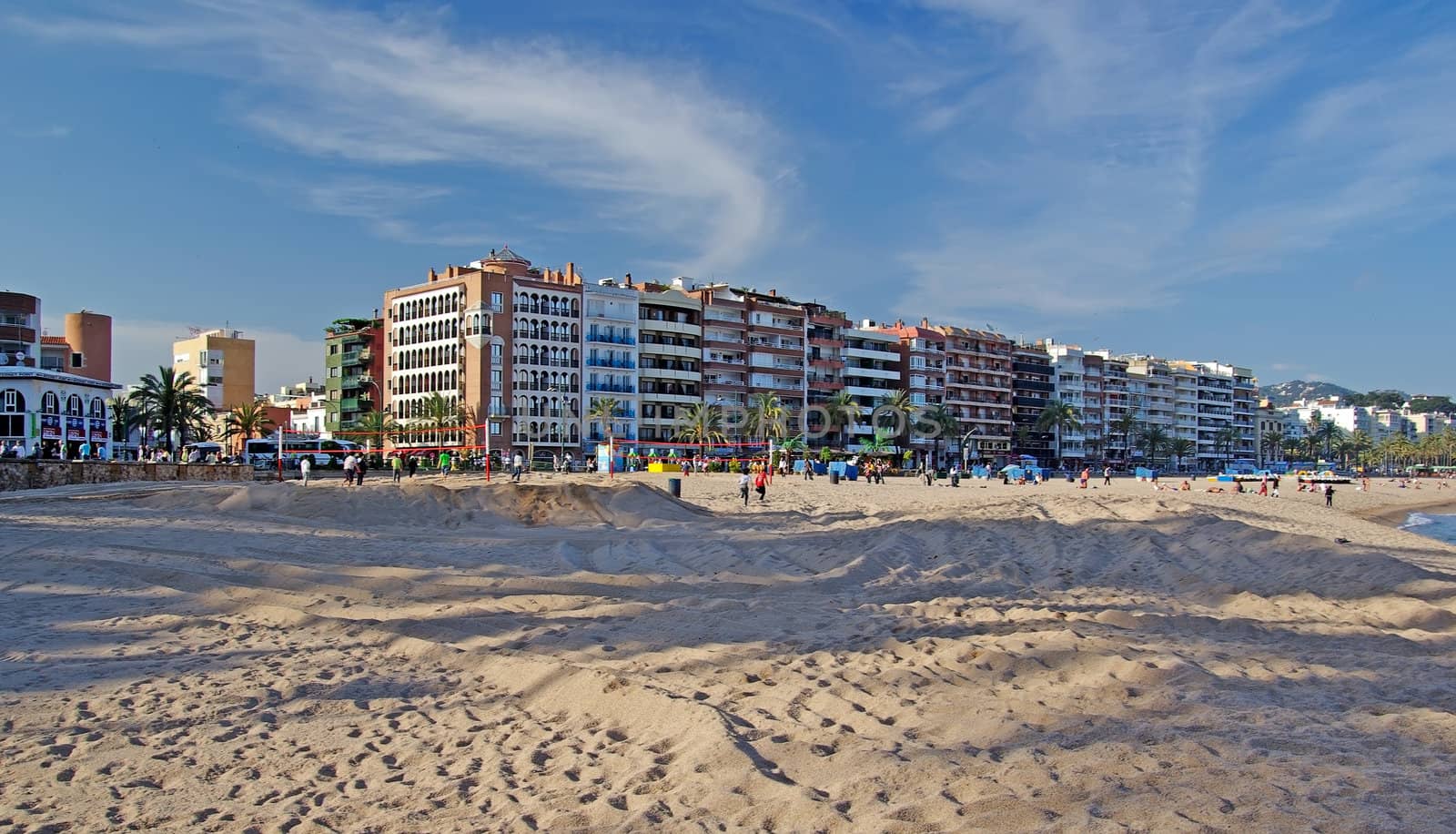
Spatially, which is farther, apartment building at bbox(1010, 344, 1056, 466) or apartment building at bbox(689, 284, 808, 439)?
apartment building at bbox(1010, 344, 1056, 466)

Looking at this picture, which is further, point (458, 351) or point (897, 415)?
point (897, 415)

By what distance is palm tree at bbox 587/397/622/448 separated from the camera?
90188 mm

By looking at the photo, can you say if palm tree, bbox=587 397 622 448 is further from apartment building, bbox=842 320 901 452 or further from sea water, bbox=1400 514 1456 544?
sea water, bbox=1400 514 1456 544

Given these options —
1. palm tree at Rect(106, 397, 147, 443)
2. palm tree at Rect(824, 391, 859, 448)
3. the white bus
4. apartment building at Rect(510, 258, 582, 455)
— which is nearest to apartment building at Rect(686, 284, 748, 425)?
palm tree at Rect(824, 391, 859, 448)

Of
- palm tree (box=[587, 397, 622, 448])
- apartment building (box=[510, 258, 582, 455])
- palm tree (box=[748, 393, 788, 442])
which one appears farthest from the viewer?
palm tree (box=[748, 393, 788, 442])

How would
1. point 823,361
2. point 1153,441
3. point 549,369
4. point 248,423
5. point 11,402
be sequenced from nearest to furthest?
point 11,402 < point 248,423 < point 549,369 < point 823,361 < point 1153,441

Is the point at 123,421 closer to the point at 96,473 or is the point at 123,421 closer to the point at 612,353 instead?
the point at 612,353

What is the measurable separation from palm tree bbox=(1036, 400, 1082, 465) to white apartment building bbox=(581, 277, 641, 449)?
2561 inches

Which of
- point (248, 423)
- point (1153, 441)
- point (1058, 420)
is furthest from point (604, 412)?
point (1153, 441)

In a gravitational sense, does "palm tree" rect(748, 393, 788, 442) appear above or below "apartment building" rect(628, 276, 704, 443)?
below

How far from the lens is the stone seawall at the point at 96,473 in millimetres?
39906

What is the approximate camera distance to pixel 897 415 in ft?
381

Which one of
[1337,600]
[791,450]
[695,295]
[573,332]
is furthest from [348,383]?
[1337,600]

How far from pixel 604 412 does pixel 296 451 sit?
29.2 meters
